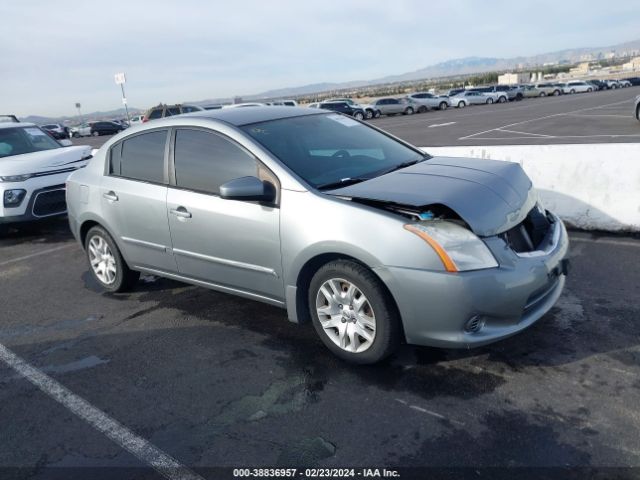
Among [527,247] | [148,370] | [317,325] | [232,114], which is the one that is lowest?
[148,370]

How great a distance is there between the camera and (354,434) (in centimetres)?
282

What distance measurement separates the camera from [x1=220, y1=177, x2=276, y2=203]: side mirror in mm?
3551

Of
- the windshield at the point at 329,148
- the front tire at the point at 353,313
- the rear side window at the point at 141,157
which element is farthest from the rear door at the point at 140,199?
the front tire at the point at 353,313

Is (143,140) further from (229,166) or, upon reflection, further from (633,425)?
(633,425)

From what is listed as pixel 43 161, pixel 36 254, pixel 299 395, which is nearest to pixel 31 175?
pixel 43 161

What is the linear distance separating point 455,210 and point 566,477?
1.49m

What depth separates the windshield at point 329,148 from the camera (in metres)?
3.84

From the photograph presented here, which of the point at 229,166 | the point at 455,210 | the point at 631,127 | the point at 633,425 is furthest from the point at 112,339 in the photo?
the point at 631,127

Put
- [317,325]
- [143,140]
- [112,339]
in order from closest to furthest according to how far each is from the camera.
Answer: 1. [317,325]
2. [112,339]
3. [143,140]

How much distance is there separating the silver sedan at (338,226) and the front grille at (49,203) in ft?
11.6

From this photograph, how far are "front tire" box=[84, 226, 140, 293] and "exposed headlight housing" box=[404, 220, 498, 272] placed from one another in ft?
10.4

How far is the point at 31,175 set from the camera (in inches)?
308

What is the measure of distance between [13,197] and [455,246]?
276 inches

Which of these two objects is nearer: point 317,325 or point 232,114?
point 317,325
